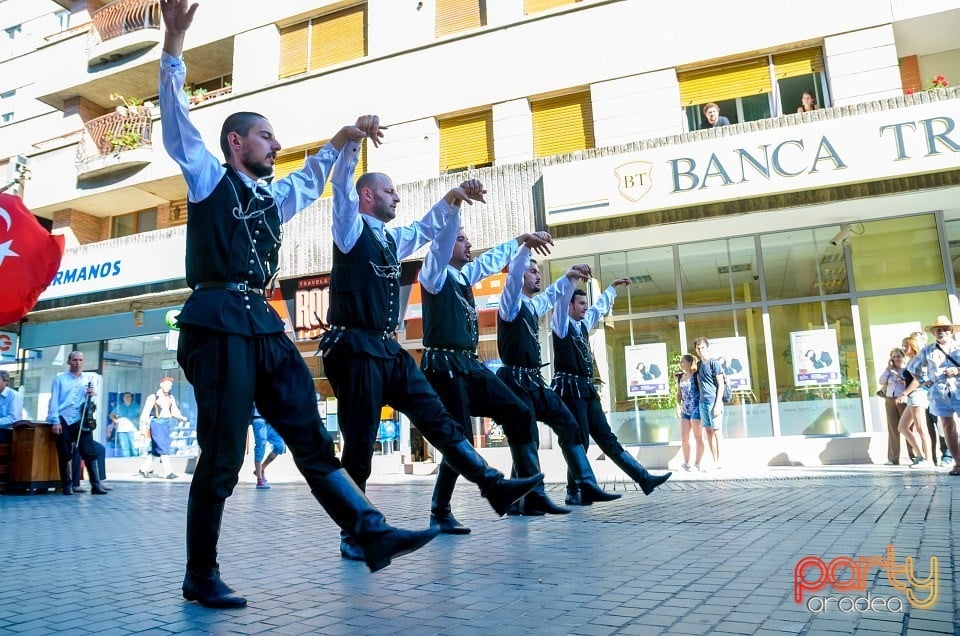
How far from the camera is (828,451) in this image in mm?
13055

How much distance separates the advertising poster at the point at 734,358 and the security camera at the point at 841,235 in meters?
2.44

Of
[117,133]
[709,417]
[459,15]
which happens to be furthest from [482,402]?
[117,133]

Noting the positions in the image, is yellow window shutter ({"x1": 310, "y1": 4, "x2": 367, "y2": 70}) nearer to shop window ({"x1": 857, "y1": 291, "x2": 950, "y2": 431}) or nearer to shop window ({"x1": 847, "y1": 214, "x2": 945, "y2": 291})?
shop window ({"x1": 847, "y1": 214, "x2": 945, "y2": 291})

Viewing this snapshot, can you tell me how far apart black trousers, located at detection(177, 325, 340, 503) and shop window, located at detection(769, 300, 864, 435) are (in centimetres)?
1220

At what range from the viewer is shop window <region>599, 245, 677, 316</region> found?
594 inches

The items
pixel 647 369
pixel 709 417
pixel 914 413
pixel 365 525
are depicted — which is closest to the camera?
pixel 365 525

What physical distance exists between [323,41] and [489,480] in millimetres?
16638

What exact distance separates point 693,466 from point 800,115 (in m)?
6.23

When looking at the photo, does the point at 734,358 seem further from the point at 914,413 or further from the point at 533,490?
the point at 533,490

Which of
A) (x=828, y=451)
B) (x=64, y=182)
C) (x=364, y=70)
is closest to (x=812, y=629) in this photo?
(x=828, y=451)

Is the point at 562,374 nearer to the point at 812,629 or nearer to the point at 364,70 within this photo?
the point at 812,629

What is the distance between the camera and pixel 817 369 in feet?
45.2

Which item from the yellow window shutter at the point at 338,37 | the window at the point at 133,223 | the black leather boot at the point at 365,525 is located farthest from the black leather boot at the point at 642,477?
the window at the point at 133,223

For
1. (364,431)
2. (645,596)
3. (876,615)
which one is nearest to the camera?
(876,615)
